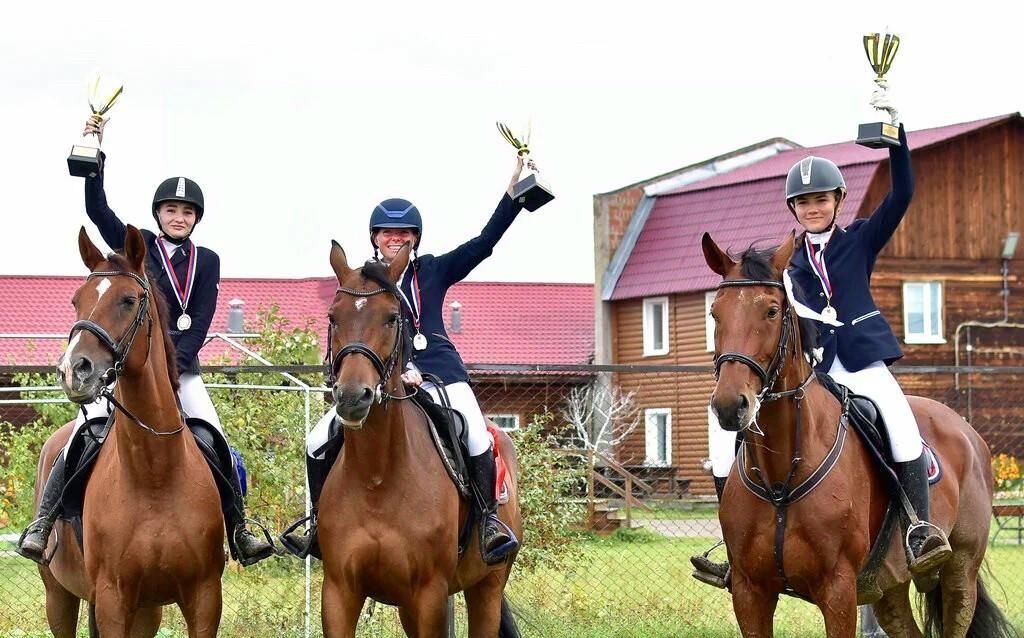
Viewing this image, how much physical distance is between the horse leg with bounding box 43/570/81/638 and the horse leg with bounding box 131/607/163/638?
0.92 meters

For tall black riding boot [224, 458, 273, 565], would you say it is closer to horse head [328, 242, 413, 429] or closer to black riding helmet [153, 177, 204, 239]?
horse head [328, 242, 413, 429]

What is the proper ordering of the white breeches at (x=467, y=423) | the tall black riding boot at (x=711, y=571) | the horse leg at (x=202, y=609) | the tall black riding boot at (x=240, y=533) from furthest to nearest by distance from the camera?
1. the tall black riding boot at (x=711, y=571)
2. the tall black riding boot at (x=240, y=533)
3. the white breeches at (x=467, y=423)
4. the horse leg at (x=202, y=609)

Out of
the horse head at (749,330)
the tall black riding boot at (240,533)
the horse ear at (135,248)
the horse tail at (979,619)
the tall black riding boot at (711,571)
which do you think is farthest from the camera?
the horse tail at (979,619)

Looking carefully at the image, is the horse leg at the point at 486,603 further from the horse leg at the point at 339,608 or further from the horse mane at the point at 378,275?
the horse mane at the point at 378,275

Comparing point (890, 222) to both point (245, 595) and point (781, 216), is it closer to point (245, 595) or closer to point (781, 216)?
point (245, 595)

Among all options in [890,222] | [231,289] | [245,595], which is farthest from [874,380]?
[231,289]

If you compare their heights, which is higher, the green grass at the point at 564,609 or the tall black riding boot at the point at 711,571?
the tall black riding boot at the point at 711,571

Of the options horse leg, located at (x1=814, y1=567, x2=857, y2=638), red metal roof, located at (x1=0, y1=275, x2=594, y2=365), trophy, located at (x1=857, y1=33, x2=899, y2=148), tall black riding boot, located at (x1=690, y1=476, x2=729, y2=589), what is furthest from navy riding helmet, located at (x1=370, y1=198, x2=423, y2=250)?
red metal roof, located at (x1=0, y1=275, x2=594, y2=365)

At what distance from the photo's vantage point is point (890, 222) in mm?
8281

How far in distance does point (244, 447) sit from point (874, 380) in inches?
259

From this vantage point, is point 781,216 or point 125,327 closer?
point 125,327

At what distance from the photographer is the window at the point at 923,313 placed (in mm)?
37625

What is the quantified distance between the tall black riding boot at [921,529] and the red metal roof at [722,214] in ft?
87.9

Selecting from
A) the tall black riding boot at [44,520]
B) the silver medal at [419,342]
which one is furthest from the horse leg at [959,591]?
the tall black riding boot at [44,520]
